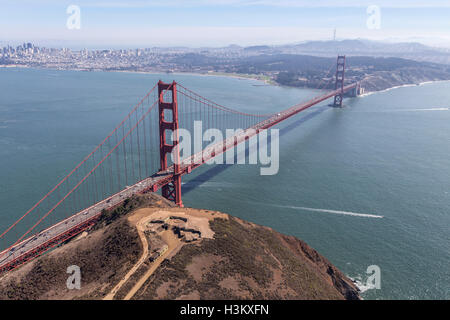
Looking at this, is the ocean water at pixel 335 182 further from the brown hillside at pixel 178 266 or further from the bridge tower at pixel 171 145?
the brown hillside at pixel 178 266

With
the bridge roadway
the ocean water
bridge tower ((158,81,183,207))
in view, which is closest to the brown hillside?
the bridge roadway

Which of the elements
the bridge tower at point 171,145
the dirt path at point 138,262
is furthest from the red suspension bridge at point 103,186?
the dirt path at point 138,262

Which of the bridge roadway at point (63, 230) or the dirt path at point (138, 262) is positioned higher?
the dirt path at point (138, 262)

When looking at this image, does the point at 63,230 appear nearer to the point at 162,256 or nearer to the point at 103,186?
the point at 162,256

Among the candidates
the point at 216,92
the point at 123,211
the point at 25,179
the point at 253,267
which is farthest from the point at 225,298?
the point at 216,92

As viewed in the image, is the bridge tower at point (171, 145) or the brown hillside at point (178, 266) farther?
the bridge tower at point (171, 145)

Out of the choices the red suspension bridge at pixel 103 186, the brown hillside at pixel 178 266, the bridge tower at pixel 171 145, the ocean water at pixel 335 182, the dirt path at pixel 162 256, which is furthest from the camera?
the bridge tower at pixel 171 145
